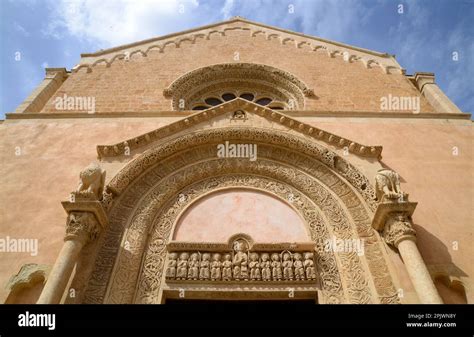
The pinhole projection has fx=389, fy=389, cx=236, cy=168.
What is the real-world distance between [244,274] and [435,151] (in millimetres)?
5208

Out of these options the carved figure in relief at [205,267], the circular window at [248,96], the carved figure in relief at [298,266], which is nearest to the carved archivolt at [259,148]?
the carved figure in relief at [298,266]

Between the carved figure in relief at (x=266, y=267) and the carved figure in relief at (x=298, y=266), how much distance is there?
1.47ft

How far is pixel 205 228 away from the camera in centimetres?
741

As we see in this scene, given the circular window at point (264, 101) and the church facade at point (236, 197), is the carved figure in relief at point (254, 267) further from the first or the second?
the circular window at point (264, 101)

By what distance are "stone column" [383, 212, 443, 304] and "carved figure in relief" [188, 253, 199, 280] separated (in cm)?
323

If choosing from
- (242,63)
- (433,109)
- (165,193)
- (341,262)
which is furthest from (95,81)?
(433,109)

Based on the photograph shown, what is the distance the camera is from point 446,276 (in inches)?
249

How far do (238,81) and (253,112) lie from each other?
3.87 metres

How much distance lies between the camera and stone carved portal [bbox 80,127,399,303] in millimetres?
6297

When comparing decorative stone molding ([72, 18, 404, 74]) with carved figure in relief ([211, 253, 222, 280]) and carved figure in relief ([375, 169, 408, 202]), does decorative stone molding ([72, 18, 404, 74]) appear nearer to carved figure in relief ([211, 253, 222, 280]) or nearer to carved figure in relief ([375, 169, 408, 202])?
carved figure in relief ([375, 169, 408, 202])

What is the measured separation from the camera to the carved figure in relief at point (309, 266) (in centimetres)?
652

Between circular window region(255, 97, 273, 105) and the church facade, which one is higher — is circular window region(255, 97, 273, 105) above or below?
above

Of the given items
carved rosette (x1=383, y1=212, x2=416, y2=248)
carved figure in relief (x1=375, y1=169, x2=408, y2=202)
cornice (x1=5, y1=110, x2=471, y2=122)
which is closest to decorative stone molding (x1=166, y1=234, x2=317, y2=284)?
carved rosette (x1=383, y1=212, x2=416, y2=248)

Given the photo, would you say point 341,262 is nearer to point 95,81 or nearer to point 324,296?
point 324,296
